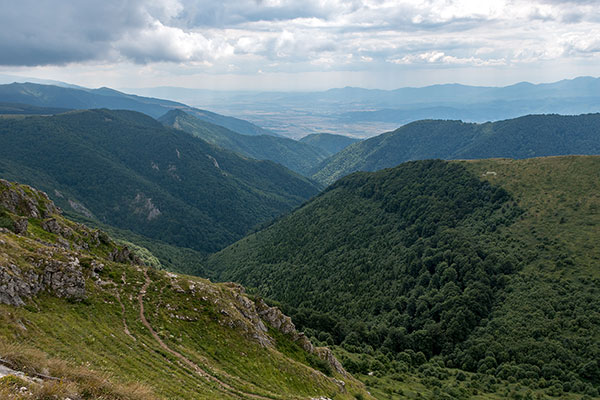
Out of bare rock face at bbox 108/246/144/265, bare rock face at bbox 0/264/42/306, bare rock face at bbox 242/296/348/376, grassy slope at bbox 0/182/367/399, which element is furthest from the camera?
bare rock face at bbox 108/246/144/265

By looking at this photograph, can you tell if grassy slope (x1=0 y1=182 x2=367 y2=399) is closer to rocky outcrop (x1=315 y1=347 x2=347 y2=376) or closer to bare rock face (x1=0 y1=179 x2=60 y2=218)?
rocky outcrop (x1=315 y1=347 x2=347 y2=376)

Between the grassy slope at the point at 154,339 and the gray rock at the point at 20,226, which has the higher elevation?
the gray rock at the point at 20,226

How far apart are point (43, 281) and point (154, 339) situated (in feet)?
45.2

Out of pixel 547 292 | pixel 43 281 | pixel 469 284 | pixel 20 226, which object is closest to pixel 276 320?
pixel 43 281

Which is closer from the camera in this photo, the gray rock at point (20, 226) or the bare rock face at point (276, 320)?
the gray rock at point (20, 226)

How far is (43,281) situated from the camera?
3981cm

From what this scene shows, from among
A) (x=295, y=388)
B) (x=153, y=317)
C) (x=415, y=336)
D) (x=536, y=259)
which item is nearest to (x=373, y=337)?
(x=415, y=336)

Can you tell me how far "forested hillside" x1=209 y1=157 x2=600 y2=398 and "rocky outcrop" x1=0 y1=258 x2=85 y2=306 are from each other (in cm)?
5789

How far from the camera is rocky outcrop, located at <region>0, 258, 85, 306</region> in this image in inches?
1350

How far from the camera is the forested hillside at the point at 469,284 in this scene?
272ft

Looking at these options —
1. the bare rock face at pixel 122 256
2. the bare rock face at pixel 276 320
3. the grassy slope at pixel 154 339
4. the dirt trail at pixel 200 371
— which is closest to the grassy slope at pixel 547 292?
the bare rock face at pixel 276 320

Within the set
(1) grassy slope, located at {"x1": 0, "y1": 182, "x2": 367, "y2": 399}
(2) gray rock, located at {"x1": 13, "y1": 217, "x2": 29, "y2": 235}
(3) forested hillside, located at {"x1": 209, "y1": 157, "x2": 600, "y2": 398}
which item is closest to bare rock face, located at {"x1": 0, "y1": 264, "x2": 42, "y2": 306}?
(1) grassy slope, located at {"x1": 0, "y1": 182, "x2": 367, "y2": 399}

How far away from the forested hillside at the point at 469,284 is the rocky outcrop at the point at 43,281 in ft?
190

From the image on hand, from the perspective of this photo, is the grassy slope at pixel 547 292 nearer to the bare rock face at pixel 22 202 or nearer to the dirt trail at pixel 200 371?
the dirt trail at pixel 200 371
